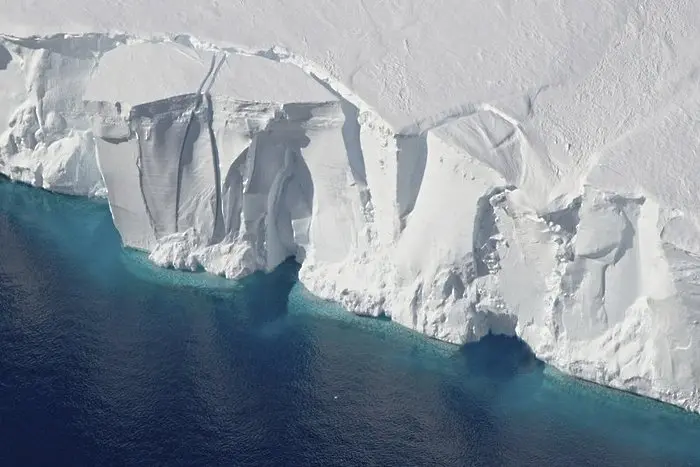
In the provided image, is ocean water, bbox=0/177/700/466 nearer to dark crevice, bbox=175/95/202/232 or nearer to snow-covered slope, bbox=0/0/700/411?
snow-covered slope, bbox=0/0/700/411

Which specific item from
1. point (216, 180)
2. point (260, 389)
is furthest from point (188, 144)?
point (260, 389)

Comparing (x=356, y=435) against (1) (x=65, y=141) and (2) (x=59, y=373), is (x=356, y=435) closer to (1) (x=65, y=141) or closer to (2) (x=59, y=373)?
(2) (x=59, y=373)

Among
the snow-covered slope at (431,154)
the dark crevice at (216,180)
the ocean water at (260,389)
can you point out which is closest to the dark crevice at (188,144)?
the snow-covered slope at (431,154)

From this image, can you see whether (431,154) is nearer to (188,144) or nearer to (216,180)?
(216,180)

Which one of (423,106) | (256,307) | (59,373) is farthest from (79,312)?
(423,106)

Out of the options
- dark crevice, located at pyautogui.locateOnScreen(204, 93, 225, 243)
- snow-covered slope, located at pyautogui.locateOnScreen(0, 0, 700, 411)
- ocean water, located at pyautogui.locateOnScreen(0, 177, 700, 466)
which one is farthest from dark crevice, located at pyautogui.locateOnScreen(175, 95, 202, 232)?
ocean water, located at pyautogui.locateOnScreen(0, 177, 700, 466)
